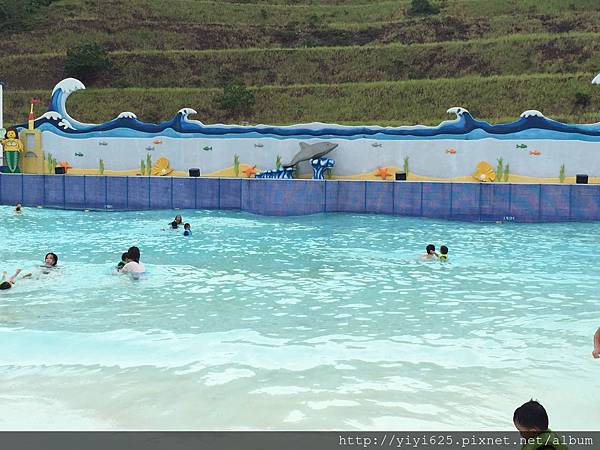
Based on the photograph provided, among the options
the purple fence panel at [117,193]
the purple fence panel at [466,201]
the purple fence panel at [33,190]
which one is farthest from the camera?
the purple fence panel at [33,190]

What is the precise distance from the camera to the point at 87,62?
117 ft

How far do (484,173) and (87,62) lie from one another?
25217 mm

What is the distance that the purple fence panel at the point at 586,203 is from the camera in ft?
45.4

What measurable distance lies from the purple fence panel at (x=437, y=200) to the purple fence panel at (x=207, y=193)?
4.44 metres

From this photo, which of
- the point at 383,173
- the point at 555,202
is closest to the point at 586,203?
the point at 555,202

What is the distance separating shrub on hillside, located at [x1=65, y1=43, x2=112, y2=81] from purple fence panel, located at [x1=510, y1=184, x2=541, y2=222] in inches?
1053

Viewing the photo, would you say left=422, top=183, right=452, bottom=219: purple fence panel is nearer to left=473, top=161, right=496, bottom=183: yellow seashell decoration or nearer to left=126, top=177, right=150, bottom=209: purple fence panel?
left=473, top=161, right=496, bottom=183: yellow seashell decoration

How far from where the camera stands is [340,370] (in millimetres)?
5297

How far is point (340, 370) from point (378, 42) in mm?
36334

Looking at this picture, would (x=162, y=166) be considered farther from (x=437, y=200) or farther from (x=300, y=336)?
(x=300, y=336)

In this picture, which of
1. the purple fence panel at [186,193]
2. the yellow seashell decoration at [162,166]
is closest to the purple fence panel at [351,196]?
the purple fence panel at [186,193]

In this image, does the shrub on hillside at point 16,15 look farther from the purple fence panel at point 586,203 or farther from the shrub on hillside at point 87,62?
the purple fence panel at point 586,203
